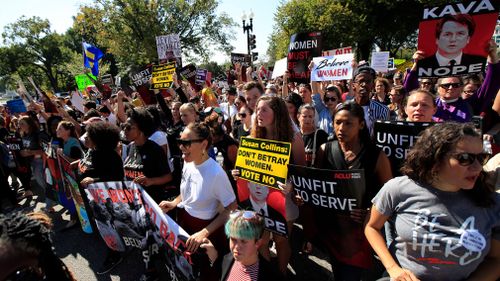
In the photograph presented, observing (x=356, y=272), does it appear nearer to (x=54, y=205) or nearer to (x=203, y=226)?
(x=203, y=226)

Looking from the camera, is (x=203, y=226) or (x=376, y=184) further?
(x=203, y=226)

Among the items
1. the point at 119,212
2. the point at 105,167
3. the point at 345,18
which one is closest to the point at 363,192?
the point at 119,212

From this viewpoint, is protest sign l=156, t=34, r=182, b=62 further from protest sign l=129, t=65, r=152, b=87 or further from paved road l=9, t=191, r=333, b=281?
paved road l=9, t=191, r=333, b=281

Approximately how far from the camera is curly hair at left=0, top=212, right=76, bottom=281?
1.44 meters

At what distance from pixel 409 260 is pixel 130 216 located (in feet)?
8.76

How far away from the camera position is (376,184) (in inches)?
94.6

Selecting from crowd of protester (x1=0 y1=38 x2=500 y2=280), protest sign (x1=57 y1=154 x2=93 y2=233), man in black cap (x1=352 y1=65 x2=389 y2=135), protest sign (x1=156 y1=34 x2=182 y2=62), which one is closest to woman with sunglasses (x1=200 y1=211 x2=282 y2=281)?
crowd of protester (x1=0 y1=38 x2=500 y2=280)

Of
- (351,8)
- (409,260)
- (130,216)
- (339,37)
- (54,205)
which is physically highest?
(351,8)

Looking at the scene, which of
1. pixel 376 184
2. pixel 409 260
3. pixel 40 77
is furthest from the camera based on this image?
pixel 40 77

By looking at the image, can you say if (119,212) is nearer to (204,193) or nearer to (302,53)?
(204,193)

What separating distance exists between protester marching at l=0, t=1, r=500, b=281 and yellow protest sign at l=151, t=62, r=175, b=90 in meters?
2.96

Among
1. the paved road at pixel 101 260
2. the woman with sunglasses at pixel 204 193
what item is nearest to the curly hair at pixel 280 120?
the woman with sunglasses at pixel 204 193

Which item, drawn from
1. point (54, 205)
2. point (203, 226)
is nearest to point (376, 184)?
point (203, 226)

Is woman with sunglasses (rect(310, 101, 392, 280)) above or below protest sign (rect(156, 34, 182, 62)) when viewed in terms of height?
below
